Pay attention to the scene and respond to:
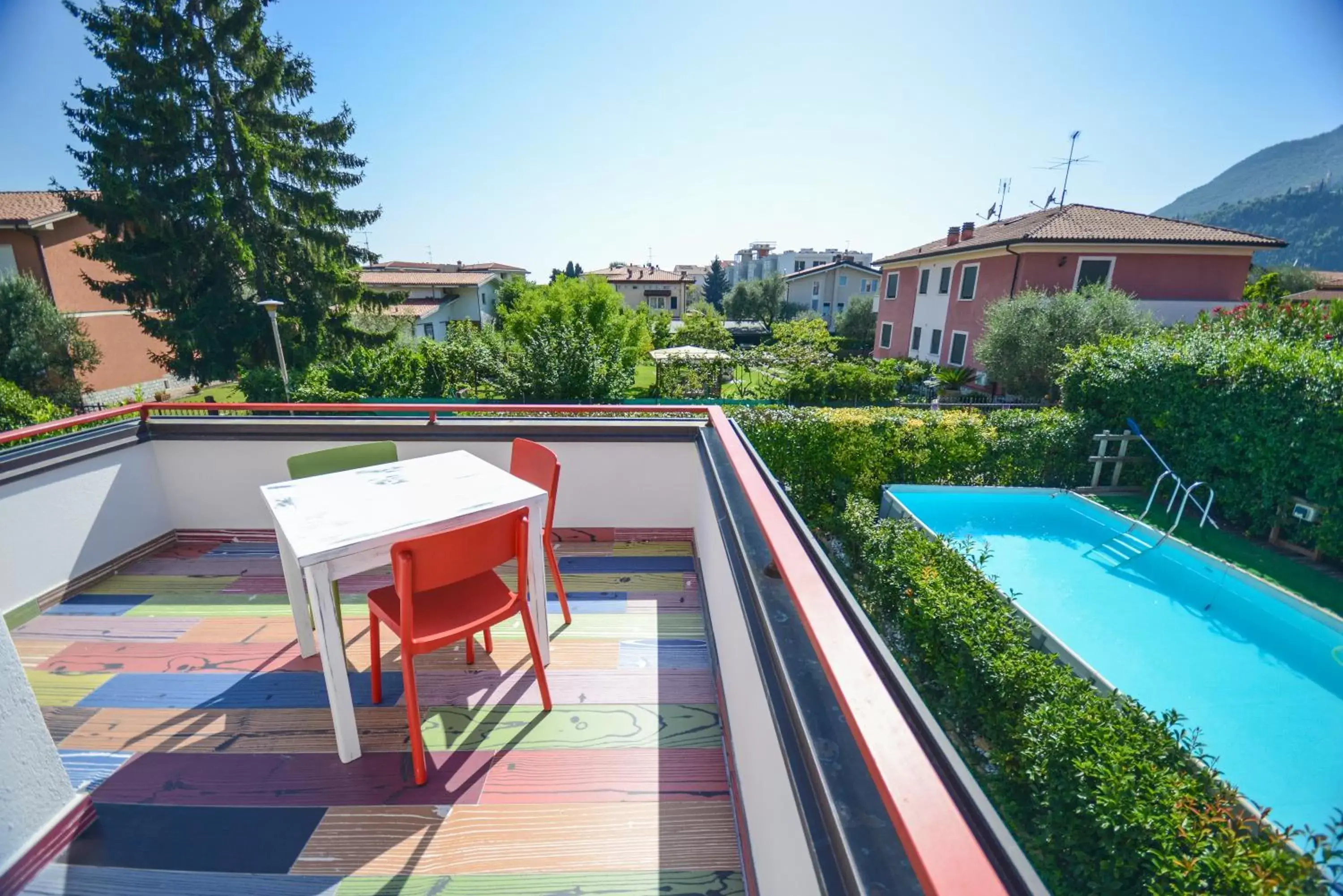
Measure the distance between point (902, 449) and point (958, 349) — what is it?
13.0 metres

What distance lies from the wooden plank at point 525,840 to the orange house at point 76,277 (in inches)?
708

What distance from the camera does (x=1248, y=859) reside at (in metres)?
2.03

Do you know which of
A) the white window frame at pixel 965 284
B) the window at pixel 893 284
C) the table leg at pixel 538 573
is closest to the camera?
the table leg at pixel 538 573

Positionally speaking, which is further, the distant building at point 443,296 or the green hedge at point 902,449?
the distant building at point 443,296

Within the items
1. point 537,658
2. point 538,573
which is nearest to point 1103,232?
point 538,573

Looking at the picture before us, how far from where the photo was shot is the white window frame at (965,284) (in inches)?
664

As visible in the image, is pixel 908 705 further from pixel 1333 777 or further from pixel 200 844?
pixel 1333 777

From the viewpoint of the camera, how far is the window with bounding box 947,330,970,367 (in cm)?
1736

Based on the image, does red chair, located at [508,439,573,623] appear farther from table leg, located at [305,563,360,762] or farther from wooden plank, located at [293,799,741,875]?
wooden plank, located at [293,799,741,875]

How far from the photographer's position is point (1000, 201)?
71.2 feet

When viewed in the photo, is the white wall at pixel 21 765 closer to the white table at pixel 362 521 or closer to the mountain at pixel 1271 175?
the white table at pixel 362 521

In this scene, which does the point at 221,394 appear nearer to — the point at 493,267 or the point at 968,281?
the point at 968,281

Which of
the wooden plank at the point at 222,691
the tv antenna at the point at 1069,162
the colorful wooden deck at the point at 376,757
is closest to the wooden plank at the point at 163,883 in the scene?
the colorful wooden deck at the point at 376,757

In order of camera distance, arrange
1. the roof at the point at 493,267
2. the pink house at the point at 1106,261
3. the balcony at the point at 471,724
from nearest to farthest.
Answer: the balcony at the point at 471,724
the pink house at the point at 1106,261
the roof at the point at 493,267
